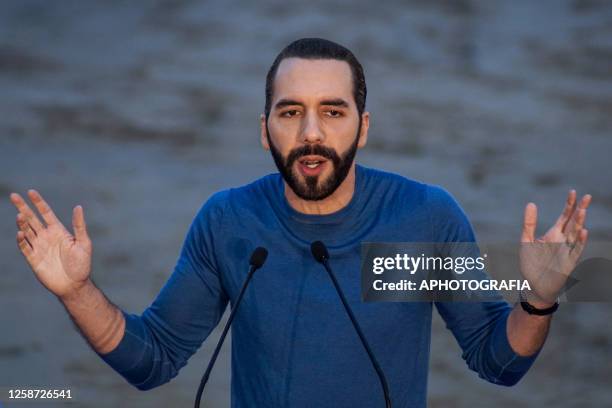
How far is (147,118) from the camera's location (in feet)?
14.1

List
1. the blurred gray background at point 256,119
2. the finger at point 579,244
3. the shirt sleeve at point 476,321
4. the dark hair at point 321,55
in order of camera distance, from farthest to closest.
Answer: the blurred gray background at point 256,119
the dark hair at point 321,55
the shirt sleeve at point 476,321
the finger at point 579,244

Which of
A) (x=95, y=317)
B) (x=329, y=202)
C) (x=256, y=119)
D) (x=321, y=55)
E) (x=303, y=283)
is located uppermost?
(x=256, y=119)

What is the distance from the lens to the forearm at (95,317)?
1.89 meters

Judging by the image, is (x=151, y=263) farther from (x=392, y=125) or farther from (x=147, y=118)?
(x=392, y=125)

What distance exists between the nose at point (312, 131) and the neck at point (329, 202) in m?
0.15

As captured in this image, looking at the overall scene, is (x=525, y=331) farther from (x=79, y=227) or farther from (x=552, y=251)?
(x=79, y=227)

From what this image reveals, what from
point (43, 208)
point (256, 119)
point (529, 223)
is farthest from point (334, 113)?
point (256, 119)

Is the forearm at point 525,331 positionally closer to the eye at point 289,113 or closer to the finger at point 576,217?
the finger at point 576,217

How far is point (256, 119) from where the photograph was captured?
4.28m

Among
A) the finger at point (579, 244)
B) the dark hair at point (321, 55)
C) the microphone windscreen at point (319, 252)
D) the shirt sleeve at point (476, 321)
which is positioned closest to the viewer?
the finger at point (579, 244)

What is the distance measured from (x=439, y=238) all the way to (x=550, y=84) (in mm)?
2438

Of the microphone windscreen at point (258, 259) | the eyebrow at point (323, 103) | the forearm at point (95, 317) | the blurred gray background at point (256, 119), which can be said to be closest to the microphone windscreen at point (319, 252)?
the microphone windscreen at point (258, 259)

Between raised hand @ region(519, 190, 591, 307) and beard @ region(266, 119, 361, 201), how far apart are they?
369 mm

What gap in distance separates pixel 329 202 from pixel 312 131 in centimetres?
19
